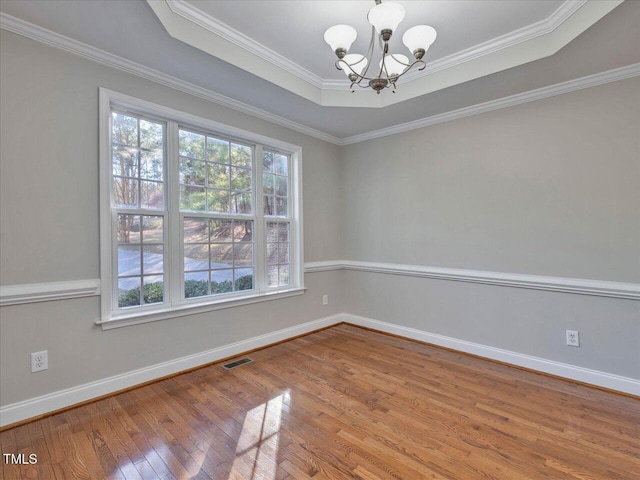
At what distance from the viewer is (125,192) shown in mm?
2475

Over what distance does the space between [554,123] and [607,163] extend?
538 mm

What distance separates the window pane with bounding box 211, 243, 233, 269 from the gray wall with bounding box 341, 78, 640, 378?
6.01 ft

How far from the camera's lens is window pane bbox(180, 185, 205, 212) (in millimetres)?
2802

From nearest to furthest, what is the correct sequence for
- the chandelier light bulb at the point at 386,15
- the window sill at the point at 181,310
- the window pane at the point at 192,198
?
the chandelier light bulb at the point at 386,15, the window sill at the point at 181,310, the window pane at the point at 192,198

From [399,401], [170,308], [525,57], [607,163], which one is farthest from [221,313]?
[607,163]

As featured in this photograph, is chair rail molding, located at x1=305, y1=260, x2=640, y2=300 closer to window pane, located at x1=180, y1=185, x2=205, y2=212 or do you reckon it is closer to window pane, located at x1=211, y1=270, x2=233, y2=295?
window pane, located at x1=211, y1=270, x2=233, y2=295

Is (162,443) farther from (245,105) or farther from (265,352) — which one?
(245,105)

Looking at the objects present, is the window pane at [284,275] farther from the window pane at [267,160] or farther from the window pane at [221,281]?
the window pane at [267,160]

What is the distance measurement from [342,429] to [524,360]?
199 centimetres

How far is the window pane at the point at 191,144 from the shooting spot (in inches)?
111

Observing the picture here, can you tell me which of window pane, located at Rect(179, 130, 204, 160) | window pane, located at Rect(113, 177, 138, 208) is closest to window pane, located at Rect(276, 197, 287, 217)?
window pane, located at Rect(179, 130, 204, 160)

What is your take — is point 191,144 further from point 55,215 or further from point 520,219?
point 520,219

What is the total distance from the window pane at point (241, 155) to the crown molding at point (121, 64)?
1.17 ft

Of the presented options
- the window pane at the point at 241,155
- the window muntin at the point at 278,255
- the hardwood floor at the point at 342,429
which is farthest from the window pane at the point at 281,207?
the hardwood floor at the point at 342,429
